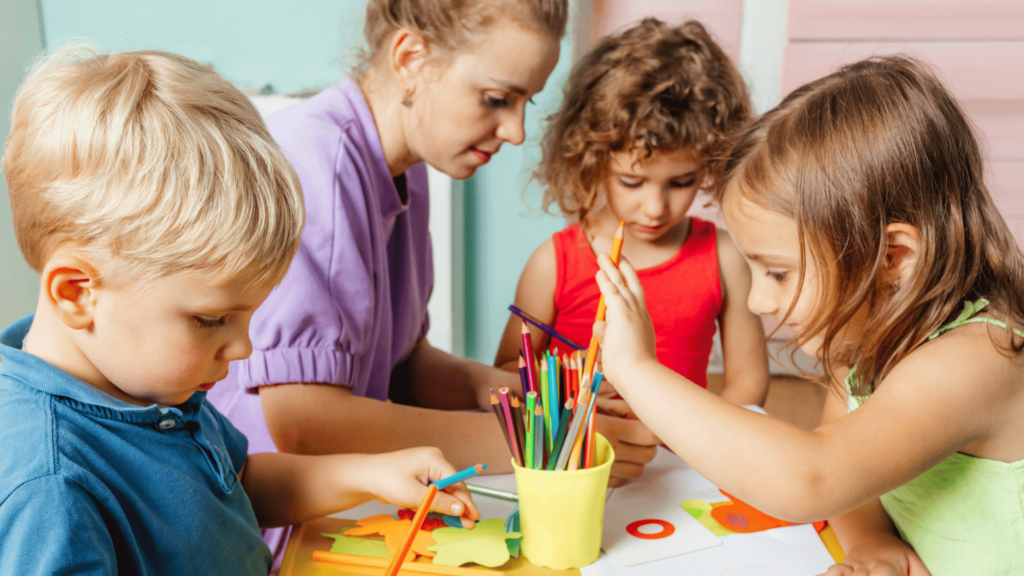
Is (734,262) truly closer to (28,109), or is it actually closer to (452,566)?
(452,566)

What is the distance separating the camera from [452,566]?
0.52m

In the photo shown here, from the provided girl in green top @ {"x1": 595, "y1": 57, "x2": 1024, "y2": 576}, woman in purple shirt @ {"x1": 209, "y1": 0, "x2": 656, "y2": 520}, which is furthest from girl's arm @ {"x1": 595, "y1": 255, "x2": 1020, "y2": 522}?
woman in purple shirt @ {"x1": 209, "y1": 0, "x2": 656, "y2": 520}

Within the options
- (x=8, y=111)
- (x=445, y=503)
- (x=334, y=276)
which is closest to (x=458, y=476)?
(x=445, y=503)

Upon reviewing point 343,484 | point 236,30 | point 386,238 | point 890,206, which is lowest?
point 343,484

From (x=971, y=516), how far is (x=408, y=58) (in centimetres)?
76

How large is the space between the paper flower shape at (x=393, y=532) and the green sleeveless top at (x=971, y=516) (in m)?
0.43

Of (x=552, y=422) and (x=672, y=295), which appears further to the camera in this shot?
(x=672, y=295)

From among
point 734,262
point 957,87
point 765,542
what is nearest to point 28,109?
point 765,542

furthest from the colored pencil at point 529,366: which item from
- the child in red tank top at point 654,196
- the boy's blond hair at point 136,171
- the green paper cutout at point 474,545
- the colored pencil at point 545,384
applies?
the child in red tank top at point 654,196

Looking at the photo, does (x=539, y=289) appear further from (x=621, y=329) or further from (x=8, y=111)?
(x=8, y=111)

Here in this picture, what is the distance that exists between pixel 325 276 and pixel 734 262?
71cm

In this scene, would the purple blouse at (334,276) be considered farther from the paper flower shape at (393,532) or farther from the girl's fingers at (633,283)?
the girl's fingers at (633,283)

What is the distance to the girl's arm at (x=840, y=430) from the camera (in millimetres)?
520

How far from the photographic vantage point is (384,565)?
0.53 metres
